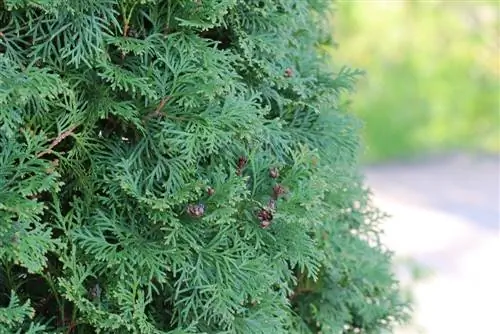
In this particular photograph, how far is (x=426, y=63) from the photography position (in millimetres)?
5902

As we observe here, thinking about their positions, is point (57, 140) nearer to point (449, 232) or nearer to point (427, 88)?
point (449, 232)

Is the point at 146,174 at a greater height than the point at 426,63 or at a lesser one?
lesser

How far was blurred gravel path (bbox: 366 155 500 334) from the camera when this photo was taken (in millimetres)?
2830

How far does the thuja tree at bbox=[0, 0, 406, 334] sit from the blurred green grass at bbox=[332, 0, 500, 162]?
493 centimetres

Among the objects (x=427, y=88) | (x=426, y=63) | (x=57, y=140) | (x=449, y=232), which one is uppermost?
(x=426, y=63)

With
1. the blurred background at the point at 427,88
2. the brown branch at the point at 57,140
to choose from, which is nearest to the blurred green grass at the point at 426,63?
the blurred background at the point at 427,88

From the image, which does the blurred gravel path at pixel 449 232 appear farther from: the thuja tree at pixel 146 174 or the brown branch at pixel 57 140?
the brown branch at pixel 57 140

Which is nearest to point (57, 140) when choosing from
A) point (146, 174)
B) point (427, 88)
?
point (146, 174)

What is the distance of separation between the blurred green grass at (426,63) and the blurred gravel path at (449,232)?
1.44 ft

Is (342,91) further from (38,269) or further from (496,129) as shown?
(496,129)

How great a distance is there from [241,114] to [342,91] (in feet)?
0.92

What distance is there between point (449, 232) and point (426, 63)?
2305 millimetres

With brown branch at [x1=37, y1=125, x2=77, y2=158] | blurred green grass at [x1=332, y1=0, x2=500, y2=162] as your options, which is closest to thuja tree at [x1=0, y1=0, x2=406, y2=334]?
brown branch at [x1=37, y1=125, x2=77, y2=158]

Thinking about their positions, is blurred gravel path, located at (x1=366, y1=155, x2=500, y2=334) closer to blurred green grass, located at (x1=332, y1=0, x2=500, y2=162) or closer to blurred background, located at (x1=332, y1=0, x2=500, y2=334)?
blurred background, located at (x1=332, y1=0, x2=500, y2=334)
